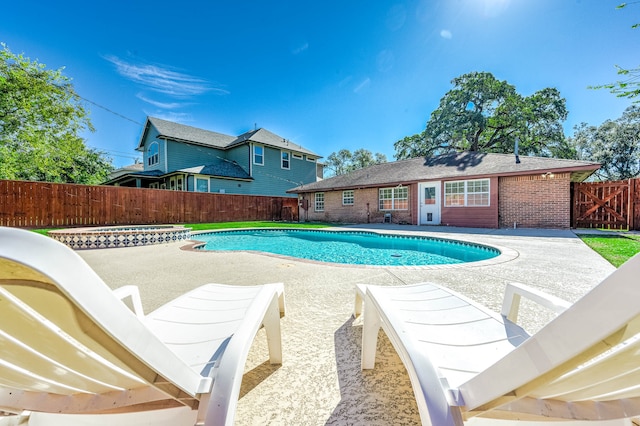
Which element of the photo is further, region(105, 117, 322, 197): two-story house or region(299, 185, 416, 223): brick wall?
region(105, 117, 322, 197): two-story house

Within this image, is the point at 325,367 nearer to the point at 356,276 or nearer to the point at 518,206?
the point at 356,276

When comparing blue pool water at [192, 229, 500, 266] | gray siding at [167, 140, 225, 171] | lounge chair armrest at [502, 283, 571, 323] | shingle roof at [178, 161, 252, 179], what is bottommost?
blue pool water at [192, 229, 500, 266]

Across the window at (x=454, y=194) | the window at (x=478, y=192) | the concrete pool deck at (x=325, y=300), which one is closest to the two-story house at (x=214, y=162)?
the concrete pool deck at (x=325, y=300)

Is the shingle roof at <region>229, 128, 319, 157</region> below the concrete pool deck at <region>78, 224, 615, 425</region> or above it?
above

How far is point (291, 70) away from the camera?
1645cm

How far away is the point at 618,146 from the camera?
2339 cm

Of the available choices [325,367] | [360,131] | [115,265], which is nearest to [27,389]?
[325,367]

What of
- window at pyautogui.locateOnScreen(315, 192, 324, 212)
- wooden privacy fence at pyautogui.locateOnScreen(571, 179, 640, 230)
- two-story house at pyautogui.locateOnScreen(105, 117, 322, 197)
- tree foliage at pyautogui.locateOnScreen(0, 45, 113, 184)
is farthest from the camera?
two-story house at pyautogui.locateOnScreen(105, 117, 322, 197)

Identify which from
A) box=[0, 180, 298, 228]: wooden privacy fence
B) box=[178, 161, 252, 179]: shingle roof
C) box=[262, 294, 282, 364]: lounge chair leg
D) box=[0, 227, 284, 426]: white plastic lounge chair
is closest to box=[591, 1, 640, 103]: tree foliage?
box=[262, 294, 282, 364]: lounge chair leg

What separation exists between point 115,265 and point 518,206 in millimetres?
13839

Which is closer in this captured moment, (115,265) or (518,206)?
(115,265)

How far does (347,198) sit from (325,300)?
1354 cm

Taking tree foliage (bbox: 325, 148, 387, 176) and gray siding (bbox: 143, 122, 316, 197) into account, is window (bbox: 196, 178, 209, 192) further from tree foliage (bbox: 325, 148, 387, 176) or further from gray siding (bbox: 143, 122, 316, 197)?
tree foliage (bbox: 325, 148, 387, 176)

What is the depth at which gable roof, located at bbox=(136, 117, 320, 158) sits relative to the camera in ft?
60.3
